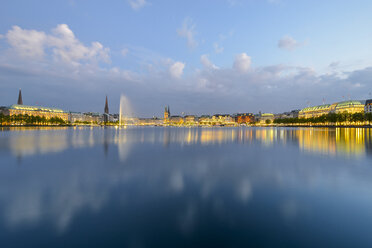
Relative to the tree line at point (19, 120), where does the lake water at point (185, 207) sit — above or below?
below

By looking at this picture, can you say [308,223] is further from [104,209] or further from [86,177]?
[86,177]

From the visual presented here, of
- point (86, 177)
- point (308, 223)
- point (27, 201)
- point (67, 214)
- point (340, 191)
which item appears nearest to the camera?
point (308, 223)

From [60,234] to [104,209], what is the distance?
1.82 metres

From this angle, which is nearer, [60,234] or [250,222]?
[60,234]

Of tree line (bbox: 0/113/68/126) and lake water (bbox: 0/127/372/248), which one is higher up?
tree line (bbox: 0/113/68/126)

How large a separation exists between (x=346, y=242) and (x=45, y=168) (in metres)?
17.0

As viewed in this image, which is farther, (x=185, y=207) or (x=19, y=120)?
(x=19, y=120)

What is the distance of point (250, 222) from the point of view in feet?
22.8

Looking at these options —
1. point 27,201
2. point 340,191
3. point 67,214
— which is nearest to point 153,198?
point 67,214

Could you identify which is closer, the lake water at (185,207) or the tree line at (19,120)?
the lake water at (185,207)

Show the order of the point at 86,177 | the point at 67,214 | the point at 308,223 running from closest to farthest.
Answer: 1. the point at 308,223
2. the point at 67,214
3. the point at 86,177

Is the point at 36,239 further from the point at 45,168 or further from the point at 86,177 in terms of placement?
the point at 45,168

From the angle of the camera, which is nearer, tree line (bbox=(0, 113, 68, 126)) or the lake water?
the lake water

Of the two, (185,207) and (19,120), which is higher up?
(19,120)
